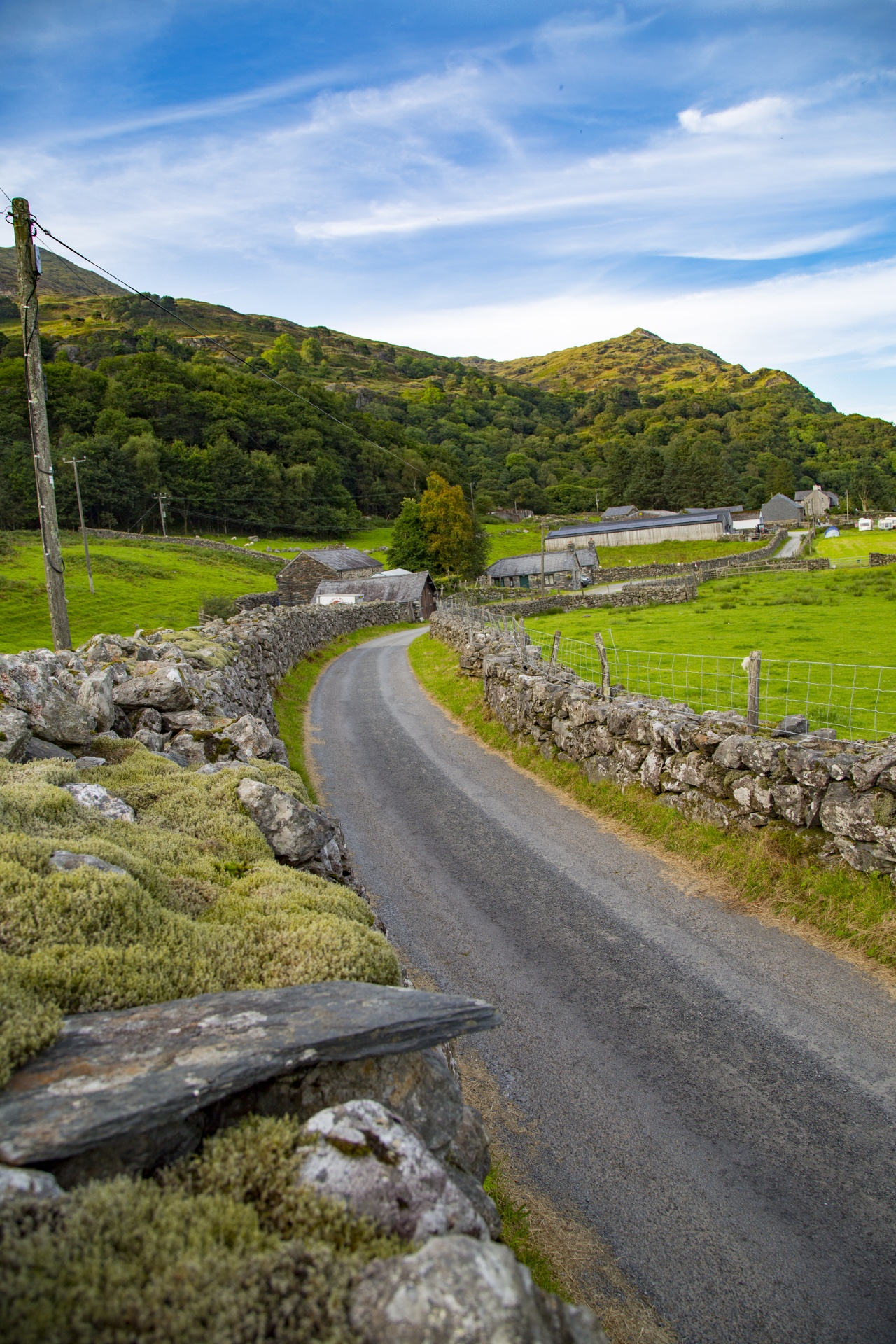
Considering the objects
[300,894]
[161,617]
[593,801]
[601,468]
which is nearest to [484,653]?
[593,801]

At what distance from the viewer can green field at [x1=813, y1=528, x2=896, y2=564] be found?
64.4 metres

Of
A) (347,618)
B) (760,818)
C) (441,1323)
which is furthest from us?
(347,618)

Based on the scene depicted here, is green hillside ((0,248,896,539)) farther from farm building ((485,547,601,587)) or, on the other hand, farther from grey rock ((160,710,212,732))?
grey rock ((160,710,212,732))

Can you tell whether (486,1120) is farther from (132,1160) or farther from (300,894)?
(132,1160)

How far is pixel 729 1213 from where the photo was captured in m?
5.27

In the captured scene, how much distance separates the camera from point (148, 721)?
11.6 m

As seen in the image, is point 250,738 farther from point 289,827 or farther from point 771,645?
point 771,645

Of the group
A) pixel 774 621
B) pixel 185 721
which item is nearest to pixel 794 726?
pixel 185 721

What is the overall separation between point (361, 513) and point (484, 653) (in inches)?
4174

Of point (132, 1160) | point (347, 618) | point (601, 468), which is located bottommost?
point (347, 618)

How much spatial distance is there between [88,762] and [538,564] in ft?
229

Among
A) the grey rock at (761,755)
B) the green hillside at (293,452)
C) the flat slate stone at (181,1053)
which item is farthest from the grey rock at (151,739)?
the green hillside at (293,452)

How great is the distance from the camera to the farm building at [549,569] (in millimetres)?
71000

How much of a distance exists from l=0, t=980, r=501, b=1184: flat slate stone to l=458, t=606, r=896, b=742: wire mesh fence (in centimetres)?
950
